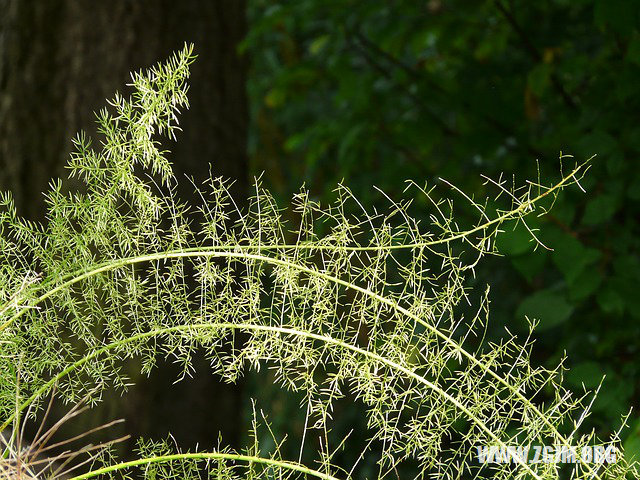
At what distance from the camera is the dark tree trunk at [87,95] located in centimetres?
109

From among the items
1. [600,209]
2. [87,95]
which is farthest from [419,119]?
[87,95]

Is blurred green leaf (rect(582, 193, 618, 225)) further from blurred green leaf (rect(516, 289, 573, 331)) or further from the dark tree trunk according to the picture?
the dark tree trunk

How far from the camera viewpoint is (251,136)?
7.79ft

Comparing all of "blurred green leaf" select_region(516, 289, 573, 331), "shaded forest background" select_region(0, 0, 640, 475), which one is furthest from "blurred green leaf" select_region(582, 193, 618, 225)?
"blurred green leaf" select_region(516, 289, 573, 331)

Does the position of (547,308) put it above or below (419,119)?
below

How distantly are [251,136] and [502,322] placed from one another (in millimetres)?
1142

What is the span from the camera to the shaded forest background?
970mm

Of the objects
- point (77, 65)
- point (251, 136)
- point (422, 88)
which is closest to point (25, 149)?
point (77, 65)

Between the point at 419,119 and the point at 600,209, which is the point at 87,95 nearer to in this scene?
the point at 419,119

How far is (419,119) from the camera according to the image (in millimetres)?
1335

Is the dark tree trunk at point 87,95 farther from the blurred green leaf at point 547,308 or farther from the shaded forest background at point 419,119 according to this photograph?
the blurred green leaf at point 547,308

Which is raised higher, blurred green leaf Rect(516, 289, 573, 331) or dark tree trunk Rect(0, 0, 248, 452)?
dark tree trunk Rect(0, 0, 248, 452)

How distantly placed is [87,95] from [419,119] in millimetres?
580

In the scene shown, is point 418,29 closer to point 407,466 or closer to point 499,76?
point 499,76
